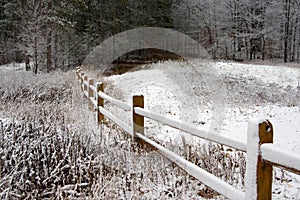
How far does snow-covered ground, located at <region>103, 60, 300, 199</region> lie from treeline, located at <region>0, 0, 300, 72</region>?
1224 centimetres

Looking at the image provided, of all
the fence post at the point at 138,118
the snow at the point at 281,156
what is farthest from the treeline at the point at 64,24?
the snow at the point at 281,156

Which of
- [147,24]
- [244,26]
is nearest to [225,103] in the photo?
[147,24]

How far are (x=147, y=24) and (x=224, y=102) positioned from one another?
90.9 ft

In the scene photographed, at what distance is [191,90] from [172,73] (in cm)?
482

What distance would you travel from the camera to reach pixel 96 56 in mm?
31406

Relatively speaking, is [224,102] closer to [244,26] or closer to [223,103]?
[223,103]

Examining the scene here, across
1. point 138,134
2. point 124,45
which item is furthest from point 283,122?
point 124,45

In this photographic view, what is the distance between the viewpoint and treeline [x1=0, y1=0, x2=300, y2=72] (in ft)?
87.6

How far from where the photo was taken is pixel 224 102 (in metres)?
11.2

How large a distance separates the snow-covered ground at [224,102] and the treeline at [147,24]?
40.2ft

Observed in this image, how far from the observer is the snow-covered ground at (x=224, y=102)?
725 cm

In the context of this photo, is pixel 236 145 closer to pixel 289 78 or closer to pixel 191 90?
pixel 191 90

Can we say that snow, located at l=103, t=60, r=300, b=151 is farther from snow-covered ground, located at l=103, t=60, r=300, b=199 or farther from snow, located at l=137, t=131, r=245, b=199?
snow, located at l=137, t=131, r=245, b=199

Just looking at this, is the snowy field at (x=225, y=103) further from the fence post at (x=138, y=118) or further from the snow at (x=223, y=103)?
the fence post at (x=138, y=118)
